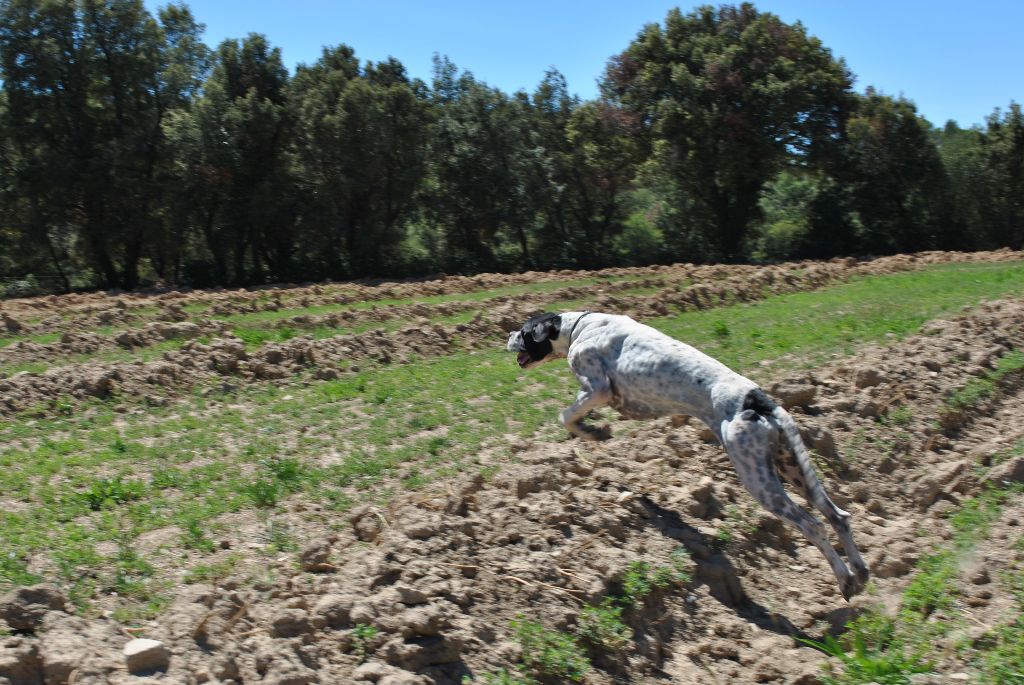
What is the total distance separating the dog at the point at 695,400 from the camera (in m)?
7.61

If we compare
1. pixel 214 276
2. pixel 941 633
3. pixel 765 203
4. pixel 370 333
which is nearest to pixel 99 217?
pixel 214 276

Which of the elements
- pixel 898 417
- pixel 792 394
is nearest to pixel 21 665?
pixel 792 394

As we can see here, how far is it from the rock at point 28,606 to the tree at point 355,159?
31.5 metres

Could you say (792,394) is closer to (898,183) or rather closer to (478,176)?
(478,176)

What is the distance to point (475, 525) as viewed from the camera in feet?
25.5

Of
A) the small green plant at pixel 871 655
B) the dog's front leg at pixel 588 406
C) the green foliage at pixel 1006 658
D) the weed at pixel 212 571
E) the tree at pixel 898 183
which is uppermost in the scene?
the tree at pixel 898 183

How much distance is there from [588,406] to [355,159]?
29.5 m

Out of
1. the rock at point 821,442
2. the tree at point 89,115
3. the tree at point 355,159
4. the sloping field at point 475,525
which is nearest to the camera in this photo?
the sloping field at point 475,525

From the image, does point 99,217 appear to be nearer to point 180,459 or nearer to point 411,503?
point 180,459

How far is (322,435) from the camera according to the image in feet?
36.4

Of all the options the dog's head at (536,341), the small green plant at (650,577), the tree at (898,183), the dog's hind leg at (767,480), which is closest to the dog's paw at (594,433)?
the dog's head at (536,341)

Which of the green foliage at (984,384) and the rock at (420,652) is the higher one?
the green foliage at (984,384)

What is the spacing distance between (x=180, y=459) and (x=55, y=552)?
2.79 meters

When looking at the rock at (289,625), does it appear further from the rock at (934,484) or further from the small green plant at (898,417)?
the small green plant at (898,417)
